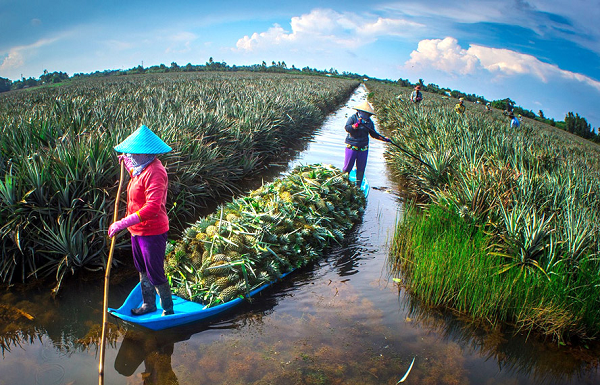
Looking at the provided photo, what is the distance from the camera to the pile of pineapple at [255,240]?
4.67m

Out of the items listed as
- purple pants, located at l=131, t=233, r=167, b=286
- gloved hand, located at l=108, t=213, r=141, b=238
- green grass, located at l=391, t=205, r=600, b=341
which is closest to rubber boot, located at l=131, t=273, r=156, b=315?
purple pants, located at l=131, t=233, r=167, b=286

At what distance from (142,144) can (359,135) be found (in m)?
5.91

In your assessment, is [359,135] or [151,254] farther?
[359,135]

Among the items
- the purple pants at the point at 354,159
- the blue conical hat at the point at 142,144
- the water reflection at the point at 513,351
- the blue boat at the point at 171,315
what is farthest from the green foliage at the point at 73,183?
the water reflection at the point at 513,351

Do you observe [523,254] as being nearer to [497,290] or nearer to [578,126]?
[497,290]

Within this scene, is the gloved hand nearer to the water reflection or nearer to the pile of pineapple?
the pile of pineapple

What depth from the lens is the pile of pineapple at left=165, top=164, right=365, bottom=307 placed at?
4.67 m

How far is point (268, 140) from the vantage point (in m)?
12.5

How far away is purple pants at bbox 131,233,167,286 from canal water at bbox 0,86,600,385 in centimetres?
75

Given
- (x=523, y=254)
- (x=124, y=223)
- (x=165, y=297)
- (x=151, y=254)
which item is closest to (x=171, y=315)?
(x=165, y=297)

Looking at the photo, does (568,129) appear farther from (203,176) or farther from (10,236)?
(10,236)

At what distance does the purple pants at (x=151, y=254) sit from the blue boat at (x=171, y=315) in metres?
0.40

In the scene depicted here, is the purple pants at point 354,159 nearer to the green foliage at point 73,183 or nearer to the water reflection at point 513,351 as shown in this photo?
the green foliage at point 73,183

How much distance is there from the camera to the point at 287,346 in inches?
160
